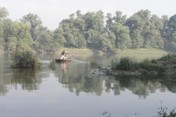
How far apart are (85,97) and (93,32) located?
83.9 metres

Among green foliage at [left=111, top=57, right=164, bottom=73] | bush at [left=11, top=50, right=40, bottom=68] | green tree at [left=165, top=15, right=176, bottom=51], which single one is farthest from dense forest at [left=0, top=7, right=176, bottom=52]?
green foliage at [left=111, top=57, right=164, bottom=73]

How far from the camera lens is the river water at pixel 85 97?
45.1ft

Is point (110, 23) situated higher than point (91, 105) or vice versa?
point (110, 23)

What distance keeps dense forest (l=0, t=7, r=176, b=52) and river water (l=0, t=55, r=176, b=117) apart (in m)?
61.2

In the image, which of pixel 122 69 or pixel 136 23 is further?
pixel 136 23

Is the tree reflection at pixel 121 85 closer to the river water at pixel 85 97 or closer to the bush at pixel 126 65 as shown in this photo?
the river water at pixel 85 97

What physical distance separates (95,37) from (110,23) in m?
9.82

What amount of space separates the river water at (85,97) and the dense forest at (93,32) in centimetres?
6119

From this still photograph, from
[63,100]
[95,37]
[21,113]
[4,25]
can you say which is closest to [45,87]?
[63,100]

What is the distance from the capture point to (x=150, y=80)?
2419 cm

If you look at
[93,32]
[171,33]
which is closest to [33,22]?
[93,32]

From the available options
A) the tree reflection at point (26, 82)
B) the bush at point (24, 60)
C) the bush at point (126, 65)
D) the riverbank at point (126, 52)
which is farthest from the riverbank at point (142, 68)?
the riverbank at point (126, 52)

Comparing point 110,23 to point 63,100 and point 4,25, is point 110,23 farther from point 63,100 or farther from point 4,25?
point 63,100

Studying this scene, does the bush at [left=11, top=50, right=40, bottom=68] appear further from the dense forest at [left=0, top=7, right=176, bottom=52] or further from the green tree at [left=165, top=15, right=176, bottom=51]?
the green tree at [left=165, top=15, right=176, bottom=51]
